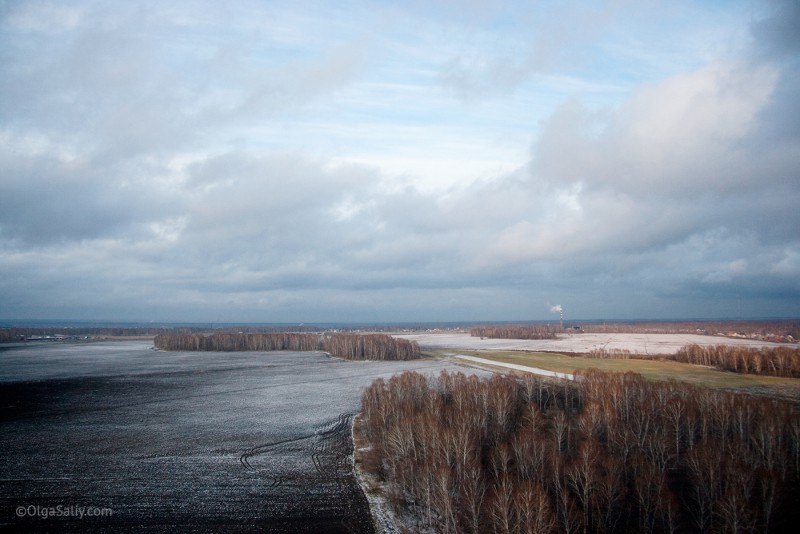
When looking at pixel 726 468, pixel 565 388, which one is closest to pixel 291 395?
pixel 565 388

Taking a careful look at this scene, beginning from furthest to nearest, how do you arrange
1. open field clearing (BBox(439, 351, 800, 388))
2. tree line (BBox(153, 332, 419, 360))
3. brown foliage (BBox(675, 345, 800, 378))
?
tree line (BBox(153, 332, 419, 360)) → brown foliage (BBox(675, 345, 800, 378)) → open field clearing (BBox(439, 351, 800, 388))

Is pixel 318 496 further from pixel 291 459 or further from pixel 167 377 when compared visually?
pixel 167 377

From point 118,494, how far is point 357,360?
114 meters

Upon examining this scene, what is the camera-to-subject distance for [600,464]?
32.9 metres

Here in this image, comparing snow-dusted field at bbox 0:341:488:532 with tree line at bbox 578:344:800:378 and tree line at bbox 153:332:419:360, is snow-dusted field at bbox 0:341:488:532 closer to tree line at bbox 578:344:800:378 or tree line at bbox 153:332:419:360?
tree line at bbox 153:332:419:360

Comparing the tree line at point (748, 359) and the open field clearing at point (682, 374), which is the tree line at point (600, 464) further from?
the tree line at point (748, 359)

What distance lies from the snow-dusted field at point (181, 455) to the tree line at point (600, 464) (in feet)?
18.0

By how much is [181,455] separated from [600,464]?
3720 cm

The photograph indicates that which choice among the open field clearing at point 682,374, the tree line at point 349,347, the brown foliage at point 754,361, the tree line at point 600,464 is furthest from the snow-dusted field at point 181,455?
the brown foliage at point 754,361

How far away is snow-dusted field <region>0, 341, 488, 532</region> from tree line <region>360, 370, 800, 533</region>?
5500 mm

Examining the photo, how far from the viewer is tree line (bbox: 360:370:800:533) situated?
1069 inches

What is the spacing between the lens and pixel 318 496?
3406 cm

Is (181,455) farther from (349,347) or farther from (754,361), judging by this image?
(349,347)

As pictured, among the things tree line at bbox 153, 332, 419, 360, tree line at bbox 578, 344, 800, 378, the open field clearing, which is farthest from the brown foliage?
tree line at bbox 153, 332, 419, 360
